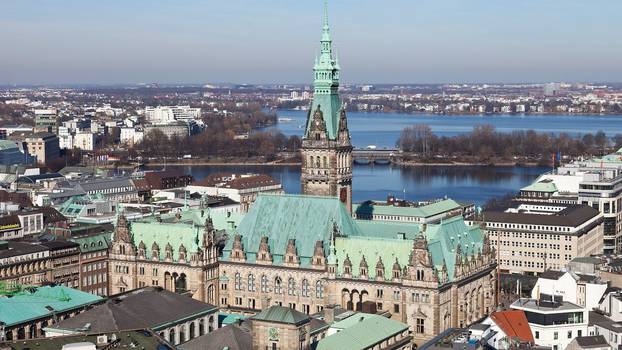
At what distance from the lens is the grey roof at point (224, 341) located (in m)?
46.5

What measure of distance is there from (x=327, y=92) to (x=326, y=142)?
331 cm

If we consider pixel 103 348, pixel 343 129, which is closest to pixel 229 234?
pixel 343 129

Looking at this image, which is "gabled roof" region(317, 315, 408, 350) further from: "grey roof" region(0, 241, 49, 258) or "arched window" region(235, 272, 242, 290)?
"grey roof" region(0, 241, 49, 258)

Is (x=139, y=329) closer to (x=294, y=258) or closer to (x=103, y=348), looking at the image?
(x=103, y=348)

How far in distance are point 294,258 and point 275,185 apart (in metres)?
66.9

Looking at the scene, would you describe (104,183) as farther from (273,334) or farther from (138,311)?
(273,334)

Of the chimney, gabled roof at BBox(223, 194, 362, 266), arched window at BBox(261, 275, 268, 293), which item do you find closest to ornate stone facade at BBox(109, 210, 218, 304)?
gabled roof at BBox(223, 194, 362, 266)

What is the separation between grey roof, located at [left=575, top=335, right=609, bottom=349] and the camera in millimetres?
48156

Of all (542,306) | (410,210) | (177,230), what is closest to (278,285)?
(177,230)

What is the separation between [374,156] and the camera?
19000 cm

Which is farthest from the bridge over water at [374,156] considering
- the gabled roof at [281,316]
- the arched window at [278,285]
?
the gabled roof at [281,316]

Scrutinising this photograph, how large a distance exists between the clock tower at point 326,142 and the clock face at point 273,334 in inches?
882

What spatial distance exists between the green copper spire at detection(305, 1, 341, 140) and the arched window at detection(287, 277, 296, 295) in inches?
440

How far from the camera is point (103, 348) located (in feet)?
145
